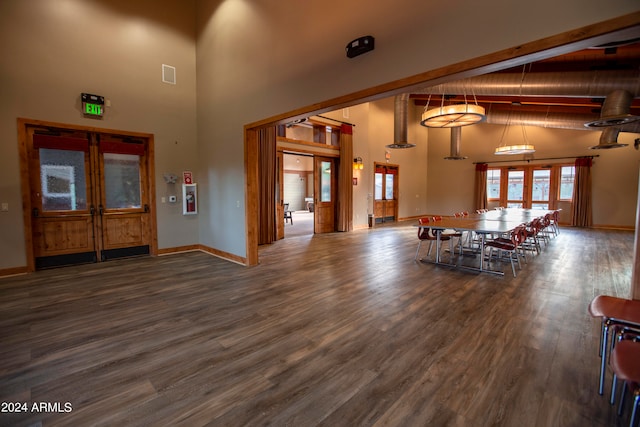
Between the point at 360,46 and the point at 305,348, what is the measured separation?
3276 millimetres

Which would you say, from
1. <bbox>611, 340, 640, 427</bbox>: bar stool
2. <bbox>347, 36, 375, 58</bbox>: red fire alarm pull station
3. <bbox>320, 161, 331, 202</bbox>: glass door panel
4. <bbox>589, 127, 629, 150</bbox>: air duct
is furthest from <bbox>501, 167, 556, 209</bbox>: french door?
<bbox>611, 340, 640, 427</bbox>: bar stool

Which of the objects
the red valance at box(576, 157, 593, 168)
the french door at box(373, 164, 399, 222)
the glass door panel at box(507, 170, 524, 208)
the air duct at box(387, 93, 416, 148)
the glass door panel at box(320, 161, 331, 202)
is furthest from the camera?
the glass door panel at box(507, 170, 524, 208)

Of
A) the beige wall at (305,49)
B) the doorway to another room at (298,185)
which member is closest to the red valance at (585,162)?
the beige wall at (305,49)

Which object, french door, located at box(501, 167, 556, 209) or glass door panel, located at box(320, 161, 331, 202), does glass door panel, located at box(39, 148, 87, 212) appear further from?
french door, located at box(501, 167, 556, 209)

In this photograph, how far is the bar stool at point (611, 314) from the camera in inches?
71.9

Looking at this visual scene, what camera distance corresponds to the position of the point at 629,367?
1.45 m

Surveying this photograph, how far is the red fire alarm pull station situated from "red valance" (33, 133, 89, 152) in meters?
5.21

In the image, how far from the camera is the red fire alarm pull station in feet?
10.9

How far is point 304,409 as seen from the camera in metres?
1.87

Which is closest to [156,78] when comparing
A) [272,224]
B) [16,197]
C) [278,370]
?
[16,197]

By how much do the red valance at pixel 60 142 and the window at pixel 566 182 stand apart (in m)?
14.7

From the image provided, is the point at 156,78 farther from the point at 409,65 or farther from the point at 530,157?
the point at 530,157

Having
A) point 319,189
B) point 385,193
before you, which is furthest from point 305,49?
point 385,193

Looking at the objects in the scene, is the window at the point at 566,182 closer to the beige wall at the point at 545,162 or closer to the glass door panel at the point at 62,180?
the beige wall at the point at 545,162
